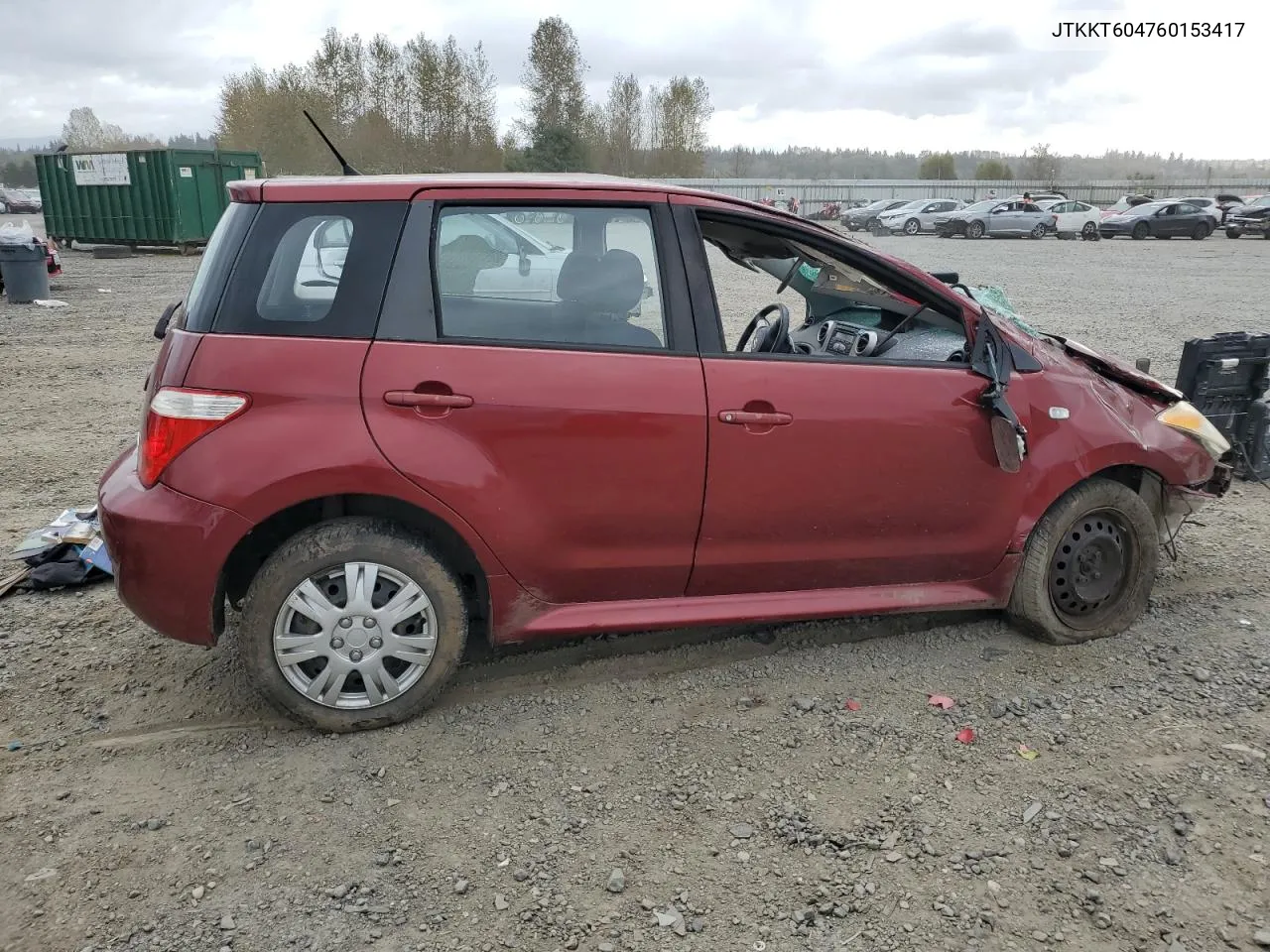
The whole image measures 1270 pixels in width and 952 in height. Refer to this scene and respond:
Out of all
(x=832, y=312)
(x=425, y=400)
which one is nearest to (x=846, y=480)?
(x=832, y=312)

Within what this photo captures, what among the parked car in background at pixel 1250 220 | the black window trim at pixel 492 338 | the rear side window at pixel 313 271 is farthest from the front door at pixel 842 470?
the parked car in background at pixel 1250 220

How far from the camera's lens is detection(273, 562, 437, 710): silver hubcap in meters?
3.25

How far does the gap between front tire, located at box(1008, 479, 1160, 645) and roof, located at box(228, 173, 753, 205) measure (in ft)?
5.98

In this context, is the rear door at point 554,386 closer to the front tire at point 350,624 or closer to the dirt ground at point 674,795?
the front tire at point 350,624

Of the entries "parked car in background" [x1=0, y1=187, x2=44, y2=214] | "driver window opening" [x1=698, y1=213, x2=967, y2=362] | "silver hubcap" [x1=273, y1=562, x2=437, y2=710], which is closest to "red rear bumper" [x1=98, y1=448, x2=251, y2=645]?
"silver hubcap" [x1=273, y1=562, x2=437, y2=710]

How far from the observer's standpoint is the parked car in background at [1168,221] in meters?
33.6

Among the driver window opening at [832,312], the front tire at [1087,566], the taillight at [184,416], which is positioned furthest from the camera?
the front tire at [1087,566]

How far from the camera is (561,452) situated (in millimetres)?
3299

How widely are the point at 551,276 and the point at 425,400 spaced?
2.09ft

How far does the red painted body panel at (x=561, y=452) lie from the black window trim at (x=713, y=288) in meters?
0.13

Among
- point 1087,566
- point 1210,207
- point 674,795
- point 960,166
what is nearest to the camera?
point 674,795

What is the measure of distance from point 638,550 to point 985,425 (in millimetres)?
1386

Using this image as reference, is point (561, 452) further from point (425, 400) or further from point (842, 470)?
point (842, 470)

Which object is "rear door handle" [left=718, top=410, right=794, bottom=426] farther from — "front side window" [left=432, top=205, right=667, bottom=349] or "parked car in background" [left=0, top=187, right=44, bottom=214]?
"parked car in background" [left=0, top=187, right=44, bottom=214]
